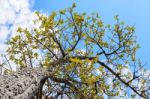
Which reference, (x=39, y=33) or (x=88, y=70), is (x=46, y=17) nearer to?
(x=39, y=33)

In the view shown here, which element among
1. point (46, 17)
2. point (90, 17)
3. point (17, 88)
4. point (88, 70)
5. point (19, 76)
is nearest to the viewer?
point (17, 88)

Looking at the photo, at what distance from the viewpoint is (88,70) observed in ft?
27.0

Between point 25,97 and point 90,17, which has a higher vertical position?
point 90,17

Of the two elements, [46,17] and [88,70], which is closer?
[88,70]

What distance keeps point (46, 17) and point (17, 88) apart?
4.16 meters

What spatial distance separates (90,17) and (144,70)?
86.4 inches

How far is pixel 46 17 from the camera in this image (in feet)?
30.7

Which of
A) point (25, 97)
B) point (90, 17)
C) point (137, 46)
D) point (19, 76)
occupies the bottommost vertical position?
point (25, 97)

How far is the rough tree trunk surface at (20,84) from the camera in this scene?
5.19m

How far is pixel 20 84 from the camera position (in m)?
5.71

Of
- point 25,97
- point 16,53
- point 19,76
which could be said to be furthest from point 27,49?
point 25,97

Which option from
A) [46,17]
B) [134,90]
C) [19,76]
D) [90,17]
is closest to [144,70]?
[134,90]

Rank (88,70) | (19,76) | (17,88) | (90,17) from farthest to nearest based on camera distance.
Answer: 1. (90,17)
2. (88,70)
3. (19,76)
4. (17,88)

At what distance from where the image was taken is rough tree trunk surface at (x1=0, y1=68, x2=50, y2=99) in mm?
5193
